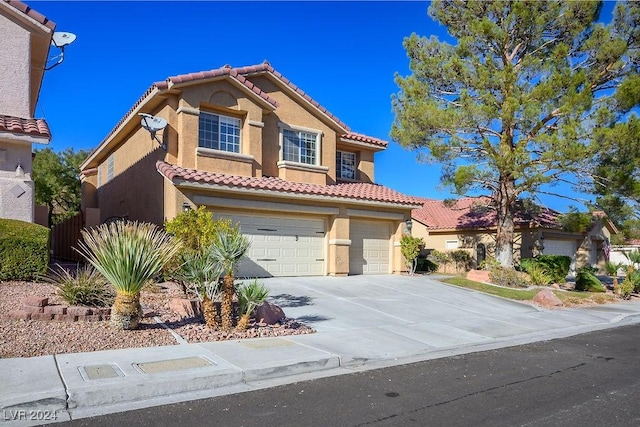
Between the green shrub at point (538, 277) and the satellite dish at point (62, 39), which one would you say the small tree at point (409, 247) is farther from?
the satellite dish at point (62, 39)

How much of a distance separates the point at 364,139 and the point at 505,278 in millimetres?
8035

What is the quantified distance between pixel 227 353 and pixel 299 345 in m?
1.36

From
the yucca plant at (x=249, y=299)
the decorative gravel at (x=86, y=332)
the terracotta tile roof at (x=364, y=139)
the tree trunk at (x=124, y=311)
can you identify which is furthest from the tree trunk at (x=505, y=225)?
the tree trunk at (x=124, y=311)

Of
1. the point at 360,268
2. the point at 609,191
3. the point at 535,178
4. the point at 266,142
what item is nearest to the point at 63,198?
the point at 266,142

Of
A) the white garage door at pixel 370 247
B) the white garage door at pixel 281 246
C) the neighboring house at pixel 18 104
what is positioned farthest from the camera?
the white garage door at pixel 370 247

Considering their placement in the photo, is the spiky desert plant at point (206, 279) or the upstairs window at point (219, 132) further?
the upstairs window at point (219, 132)

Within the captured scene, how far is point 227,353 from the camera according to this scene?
7.87 metres

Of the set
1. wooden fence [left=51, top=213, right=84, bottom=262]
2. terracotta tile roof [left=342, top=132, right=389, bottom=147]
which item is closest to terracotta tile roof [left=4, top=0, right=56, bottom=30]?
wooden fence [left=51, top=213, right=84, bottom=262]

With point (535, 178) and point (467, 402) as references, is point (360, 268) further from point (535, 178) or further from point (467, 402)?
point (467, 402)

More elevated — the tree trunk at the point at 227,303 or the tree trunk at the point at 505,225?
the tree trunk at the point at 505,225

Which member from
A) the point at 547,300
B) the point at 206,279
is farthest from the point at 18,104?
the point at 547,300

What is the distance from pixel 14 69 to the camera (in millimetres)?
13492

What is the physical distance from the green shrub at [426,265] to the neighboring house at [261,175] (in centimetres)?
432

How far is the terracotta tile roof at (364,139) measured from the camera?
21.3 metres
